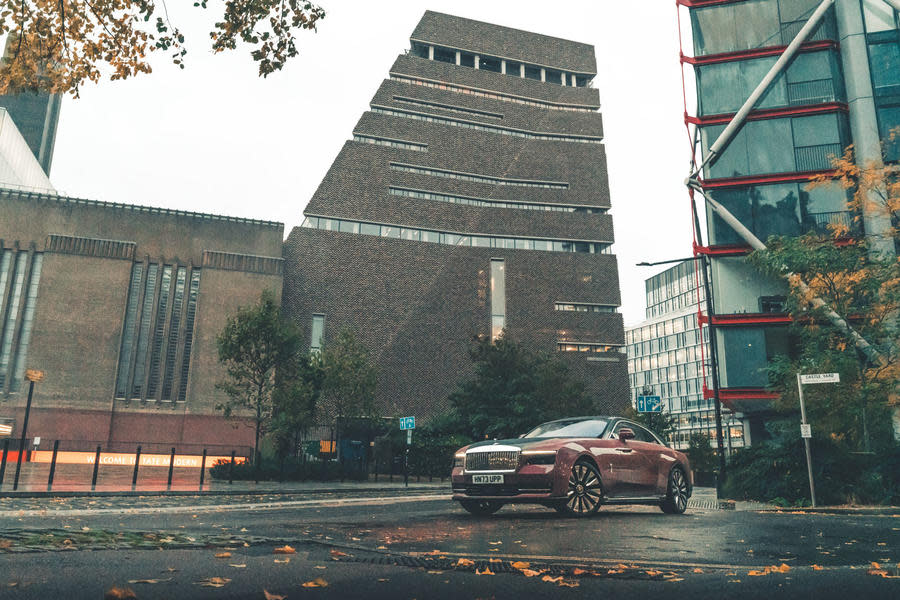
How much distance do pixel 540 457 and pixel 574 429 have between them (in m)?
1.56

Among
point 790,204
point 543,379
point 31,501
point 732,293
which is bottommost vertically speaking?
point 31,501

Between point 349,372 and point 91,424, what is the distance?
22.1 meters

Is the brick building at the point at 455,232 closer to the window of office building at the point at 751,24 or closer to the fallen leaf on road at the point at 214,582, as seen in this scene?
the window of office building at the point at 751,24

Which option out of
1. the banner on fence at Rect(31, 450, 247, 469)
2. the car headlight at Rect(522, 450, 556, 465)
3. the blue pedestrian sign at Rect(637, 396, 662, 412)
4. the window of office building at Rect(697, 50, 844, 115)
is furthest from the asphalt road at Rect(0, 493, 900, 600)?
the window of office building at Rect(697, 50, 844, 115)

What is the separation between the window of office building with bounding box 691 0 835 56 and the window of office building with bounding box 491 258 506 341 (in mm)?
29844

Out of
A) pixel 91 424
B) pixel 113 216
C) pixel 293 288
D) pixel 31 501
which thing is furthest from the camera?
pixel 293 288

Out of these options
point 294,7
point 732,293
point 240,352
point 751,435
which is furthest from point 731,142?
point 294,7

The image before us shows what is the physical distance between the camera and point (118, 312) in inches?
1971

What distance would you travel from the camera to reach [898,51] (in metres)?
32.2

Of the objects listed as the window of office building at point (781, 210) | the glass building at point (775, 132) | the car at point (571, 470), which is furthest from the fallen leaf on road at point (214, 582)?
the window of office building at point (781, 210)

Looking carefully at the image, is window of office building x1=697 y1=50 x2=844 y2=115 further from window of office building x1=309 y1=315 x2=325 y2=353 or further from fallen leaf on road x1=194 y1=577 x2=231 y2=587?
fallen leaf on road x1=194 y1=577 x2=231 y2=587

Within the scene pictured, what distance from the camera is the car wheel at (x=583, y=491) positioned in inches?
363

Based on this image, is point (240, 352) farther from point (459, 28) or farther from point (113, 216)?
point (459, 28)

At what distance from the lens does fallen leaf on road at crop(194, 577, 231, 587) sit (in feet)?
12.7
